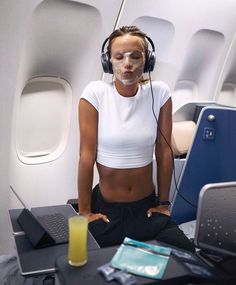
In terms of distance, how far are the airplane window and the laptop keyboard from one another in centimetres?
99

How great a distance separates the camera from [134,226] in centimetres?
170

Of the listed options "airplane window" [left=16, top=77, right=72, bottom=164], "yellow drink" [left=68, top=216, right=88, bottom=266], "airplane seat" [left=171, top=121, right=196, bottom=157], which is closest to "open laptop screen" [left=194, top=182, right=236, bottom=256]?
"yellow drink" [left=68, top=216, right=88, bottom=266]

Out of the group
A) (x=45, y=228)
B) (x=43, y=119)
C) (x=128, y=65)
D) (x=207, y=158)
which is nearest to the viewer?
(x=45, y=228)

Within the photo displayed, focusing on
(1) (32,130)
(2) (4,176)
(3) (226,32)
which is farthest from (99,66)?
(3) (226,32)

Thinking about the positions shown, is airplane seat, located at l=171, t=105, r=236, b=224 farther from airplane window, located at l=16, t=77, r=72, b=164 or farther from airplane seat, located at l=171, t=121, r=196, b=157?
airplane window, located at l=16, t=77, r=72, b=164

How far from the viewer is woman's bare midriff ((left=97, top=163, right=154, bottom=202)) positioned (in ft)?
5.84

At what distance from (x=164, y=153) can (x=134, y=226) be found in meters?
0.44

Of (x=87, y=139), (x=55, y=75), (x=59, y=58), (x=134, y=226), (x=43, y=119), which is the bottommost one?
(x=134, y=226)

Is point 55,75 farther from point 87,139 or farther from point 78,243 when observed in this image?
point 78,243

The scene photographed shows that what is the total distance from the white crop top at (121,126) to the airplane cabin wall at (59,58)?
0.61 m

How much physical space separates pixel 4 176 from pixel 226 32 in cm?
247

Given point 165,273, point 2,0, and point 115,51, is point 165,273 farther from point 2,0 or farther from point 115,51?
point 2,0

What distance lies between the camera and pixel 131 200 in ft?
5.93

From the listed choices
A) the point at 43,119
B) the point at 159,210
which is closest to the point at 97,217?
the point at 159,210
